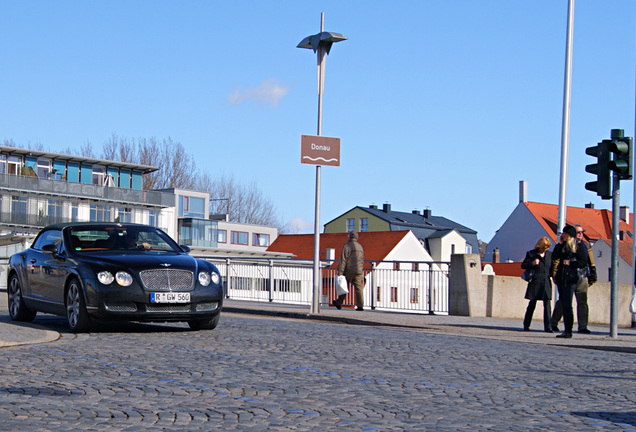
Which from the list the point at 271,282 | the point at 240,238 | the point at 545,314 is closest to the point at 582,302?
the point at 545,314

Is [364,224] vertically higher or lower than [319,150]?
higher

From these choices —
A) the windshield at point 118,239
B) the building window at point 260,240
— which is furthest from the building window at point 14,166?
the windshield at point 118,239

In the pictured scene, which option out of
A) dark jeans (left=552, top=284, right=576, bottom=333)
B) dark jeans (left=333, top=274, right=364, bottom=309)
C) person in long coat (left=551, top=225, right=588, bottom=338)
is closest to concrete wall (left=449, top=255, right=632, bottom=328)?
dark jeans (left=333, top=274, right=364, bottom=309)

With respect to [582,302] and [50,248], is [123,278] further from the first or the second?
[582,302]

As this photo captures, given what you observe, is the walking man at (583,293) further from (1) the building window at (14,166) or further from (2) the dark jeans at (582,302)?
(1) the building window at (14,166)

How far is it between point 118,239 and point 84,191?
7669 centimetres

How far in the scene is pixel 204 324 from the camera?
1302 cm

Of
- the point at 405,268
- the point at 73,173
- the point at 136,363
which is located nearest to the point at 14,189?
the point at 73,173

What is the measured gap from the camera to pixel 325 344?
38.2 ft

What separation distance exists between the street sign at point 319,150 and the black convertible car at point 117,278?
16.8ft

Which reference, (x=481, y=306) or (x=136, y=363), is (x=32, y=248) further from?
(x=481, y=306)

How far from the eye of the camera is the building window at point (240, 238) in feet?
344

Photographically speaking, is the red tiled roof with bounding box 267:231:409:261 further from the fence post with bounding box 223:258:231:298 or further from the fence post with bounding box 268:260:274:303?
the fence post with bounding box 268:260:274:303

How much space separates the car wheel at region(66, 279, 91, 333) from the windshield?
2.47 feet
